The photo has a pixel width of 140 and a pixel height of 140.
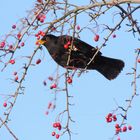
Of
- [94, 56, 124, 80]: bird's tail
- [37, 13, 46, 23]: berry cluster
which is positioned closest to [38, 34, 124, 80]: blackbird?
[94, 56, 124, 80]: bird's tail

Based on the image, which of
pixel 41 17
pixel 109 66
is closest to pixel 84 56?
pixel 109 66

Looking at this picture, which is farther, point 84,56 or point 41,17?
point 84,56

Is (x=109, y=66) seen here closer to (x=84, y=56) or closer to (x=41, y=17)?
(x=84, y=56)

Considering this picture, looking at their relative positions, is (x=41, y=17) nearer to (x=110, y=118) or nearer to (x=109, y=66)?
(x=110, y=118)

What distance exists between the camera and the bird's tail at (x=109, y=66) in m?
5.72

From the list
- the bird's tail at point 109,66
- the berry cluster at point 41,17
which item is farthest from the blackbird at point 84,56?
the berry cluster at point 41,17

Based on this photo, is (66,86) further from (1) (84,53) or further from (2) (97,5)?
(1) (84,53)

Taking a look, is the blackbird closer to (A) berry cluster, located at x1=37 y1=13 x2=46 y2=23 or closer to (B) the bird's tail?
(B) the bird's tail

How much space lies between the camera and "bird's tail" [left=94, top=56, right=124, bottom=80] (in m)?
5.72

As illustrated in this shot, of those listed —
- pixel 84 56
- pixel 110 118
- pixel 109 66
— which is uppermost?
pixel 109 66

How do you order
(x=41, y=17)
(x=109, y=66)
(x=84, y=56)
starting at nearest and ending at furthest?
(x=41, y=17)
(x=84, y=56)
(x=109, y=66)

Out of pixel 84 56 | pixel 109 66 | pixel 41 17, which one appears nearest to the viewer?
pixel 41 17

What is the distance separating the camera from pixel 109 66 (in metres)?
5.87

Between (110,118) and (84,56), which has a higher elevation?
(84,56)
